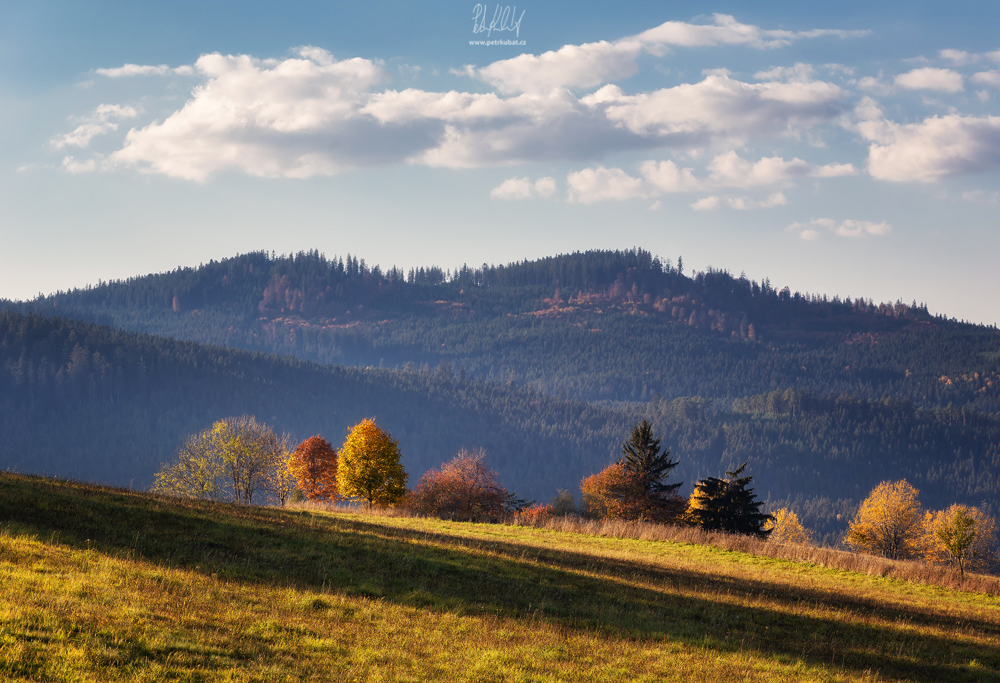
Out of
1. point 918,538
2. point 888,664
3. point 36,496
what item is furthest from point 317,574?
point 918,538

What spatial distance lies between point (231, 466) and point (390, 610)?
66.8 meters

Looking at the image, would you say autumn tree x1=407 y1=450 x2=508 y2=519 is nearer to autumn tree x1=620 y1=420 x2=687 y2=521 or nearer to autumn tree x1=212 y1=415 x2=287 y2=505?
autumn tree x1=212 y1=415 x2=287 y2=505

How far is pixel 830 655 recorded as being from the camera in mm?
19000

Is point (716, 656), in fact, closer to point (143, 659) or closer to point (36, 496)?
point (143, 659)

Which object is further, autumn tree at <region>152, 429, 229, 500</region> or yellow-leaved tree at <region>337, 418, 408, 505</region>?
autumn tree at <region>152, 429, 229, 500</region>

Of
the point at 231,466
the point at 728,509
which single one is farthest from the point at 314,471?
the point at 728,509

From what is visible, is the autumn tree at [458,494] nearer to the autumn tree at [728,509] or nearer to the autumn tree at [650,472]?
the autumn tree at [650,472]

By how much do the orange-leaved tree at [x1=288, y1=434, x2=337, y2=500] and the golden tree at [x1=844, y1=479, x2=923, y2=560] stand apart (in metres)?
85.7

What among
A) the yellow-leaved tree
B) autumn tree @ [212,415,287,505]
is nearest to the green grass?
the yellow-leaved tree

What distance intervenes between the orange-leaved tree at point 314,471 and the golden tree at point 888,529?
85707 millimetres

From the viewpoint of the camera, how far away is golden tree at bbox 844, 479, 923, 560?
385ft

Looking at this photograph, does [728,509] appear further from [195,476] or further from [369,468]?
[195,476]

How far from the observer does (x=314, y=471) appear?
8075 cm

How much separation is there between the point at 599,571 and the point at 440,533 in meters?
9.90
